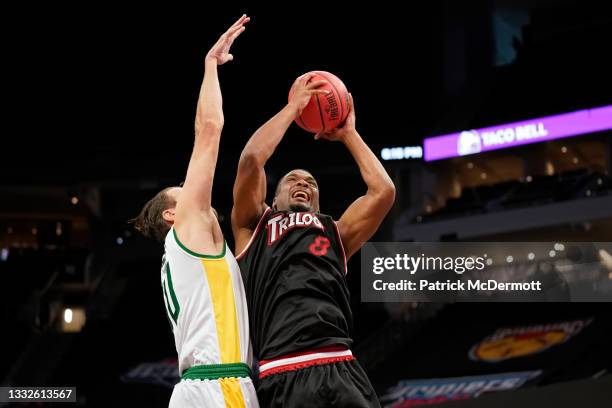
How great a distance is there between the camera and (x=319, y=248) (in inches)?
135

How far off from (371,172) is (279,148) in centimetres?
1448

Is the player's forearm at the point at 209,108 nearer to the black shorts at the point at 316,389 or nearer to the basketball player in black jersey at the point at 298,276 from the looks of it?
the basketball player in black jersey at the point at 298,276

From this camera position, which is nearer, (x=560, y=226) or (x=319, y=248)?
(x=319, y=248)

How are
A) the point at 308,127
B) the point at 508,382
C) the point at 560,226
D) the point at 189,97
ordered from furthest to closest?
the point at 189,97 → the point at 560,226 → the point at 508,382 → the point at 308,127

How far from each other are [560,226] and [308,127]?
13.6m

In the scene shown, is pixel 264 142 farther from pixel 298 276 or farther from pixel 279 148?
pixel 279 148

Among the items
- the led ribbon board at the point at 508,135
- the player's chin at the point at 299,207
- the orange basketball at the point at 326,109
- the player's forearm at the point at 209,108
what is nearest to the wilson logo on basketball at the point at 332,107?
the orange basketball at the point at 326,109

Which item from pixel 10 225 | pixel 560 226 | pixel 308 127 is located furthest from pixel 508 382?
pixel 10 225

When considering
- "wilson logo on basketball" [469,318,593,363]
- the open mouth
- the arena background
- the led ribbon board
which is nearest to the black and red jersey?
the open mouth

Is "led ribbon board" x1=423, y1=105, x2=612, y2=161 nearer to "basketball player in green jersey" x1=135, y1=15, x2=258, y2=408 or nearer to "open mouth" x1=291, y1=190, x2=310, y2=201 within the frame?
"open mouth" x1=291, y1=190, x2=310, y2=201

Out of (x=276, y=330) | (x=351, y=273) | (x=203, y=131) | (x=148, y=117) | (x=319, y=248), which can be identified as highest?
(x=148, y=117)

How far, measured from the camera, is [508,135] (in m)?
18.2

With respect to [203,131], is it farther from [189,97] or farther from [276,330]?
[189,97]

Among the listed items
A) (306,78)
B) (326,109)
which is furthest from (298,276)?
(306,78)
